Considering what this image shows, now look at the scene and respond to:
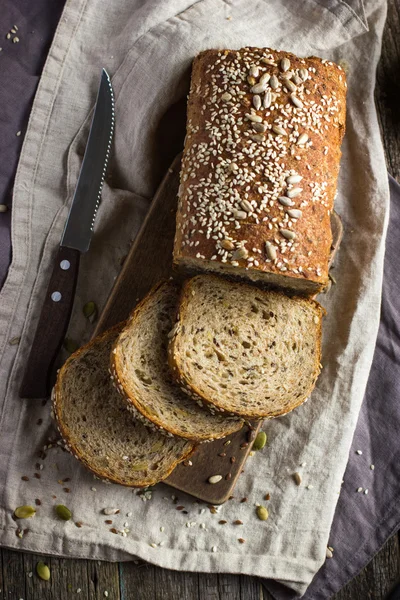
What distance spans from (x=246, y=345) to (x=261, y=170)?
2.56 ft

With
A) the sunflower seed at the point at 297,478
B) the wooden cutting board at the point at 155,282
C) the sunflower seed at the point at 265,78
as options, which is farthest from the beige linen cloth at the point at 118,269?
the sunflower seed at the point at 265,78

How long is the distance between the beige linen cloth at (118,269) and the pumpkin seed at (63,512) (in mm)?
32

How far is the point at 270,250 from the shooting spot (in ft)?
8.55

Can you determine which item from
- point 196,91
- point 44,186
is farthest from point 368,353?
point 44,186

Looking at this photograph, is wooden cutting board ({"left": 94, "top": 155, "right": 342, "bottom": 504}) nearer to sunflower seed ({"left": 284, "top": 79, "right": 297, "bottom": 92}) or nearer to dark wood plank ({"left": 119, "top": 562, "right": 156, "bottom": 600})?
dark wood plank ({"left": 119, "top": 562, "right": 156, "bottom": 600})

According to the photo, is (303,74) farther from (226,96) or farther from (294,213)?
(294,213)

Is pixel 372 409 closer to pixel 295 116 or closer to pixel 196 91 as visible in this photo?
pixel 295 116

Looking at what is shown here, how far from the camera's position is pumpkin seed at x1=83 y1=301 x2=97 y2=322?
10.2 ft

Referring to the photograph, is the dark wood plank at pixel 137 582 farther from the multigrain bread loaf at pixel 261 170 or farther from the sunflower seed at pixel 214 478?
the multigrain bread loaf at pixel 261 170

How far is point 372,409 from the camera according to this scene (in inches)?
129

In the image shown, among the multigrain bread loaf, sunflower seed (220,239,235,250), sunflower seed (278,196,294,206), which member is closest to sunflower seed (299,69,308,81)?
the multigrain bread loaf

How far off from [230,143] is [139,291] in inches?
32.0

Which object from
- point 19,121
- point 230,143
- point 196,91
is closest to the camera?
point 230,143

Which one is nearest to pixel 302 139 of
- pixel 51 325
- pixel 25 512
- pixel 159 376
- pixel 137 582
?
pixel 159 376
